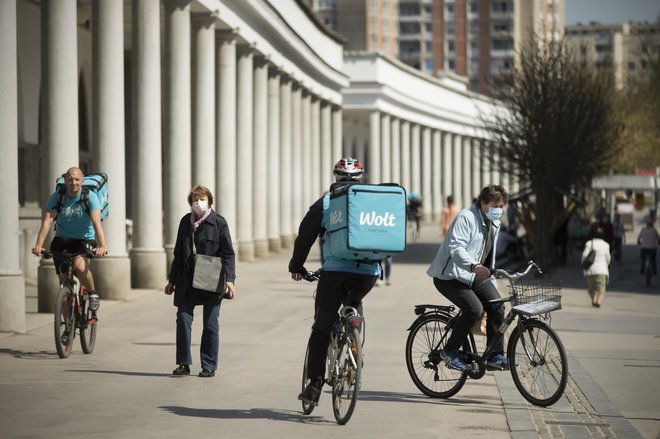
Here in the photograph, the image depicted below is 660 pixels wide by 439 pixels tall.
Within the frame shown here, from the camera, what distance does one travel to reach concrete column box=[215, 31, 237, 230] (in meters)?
35.2

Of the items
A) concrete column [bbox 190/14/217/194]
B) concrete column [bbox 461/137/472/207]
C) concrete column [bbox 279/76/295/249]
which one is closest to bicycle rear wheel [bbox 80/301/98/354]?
concrete column [bbox 190/14/217/194]

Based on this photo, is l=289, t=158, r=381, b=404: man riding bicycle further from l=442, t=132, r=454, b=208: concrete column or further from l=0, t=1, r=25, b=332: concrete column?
Answer: l=442, t=132, r=454, b=208: concrete column

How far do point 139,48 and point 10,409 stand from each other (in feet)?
50.3

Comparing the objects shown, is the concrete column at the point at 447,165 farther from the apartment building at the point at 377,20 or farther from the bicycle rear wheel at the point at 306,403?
the bicycle rear wheel at the point at 306,403

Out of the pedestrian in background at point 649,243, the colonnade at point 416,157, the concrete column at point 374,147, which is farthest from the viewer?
the colonnade at point 416,157

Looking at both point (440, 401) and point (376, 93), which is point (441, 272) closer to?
point (440, 401)

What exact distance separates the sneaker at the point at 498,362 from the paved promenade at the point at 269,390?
297 mm

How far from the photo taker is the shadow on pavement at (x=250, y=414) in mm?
10375

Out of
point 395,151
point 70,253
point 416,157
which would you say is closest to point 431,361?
point 70,253

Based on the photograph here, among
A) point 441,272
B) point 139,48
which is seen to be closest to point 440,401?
point 441,272

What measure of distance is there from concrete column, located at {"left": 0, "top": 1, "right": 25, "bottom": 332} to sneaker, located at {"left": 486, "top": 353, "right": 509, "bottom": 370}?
667cm

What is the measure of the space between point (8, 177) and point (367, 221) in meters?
7.58

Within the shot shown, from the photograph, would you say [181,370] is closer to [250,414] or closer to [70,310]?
[70,310]

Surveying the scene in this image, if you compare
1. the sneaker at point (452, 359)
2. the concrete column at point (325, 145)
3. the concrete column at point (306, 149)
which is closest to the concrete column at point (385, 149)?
the concrete column at point (325, 145)
